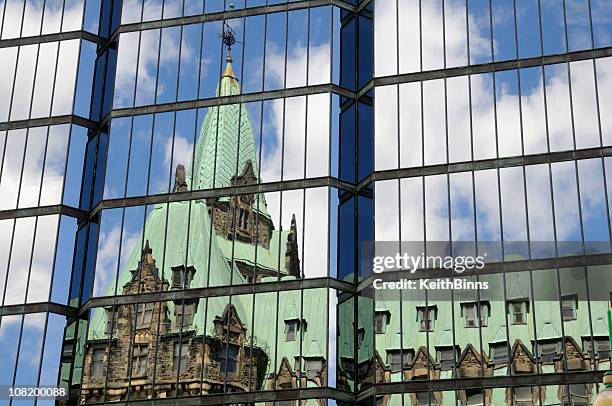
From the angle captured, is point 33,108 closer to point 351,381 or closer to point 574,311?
point 351,381

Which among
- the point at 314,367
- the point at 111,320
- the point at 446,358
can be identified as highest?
the point at 111,320

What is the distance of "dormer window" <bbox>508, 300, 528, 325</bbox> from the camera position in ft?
136

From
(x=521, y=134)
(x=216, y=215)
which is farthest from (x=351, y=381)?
(x=521, y=134)

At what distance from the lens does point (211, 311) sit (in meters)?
44.8

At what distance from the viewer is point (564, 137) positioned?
44.0 meters

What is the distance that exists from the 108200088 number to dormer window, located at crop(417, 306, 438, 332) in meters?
15.0

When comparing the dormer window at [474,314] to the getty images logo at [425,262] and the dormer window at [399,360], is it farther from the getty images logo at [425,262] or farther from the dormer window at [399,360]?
the dormer window at [399,360]

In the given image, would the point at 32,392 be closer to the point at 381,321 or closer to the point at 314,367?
the point at 314,367

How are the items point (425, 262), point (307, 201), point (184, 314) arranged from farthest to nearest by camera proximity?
point (307, 201), point (184, 314), point (425, 262)

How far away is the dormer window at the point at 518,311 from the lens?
41562mm

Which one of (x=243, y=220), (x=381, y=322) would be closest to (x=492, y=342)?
(x=381, y=322)

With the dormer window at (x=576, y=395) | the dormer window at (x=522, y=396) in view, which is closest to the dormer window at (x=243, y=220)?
the dormer window at (x=522, y=396)

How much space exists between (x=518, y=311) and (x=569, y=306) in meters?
1.86
